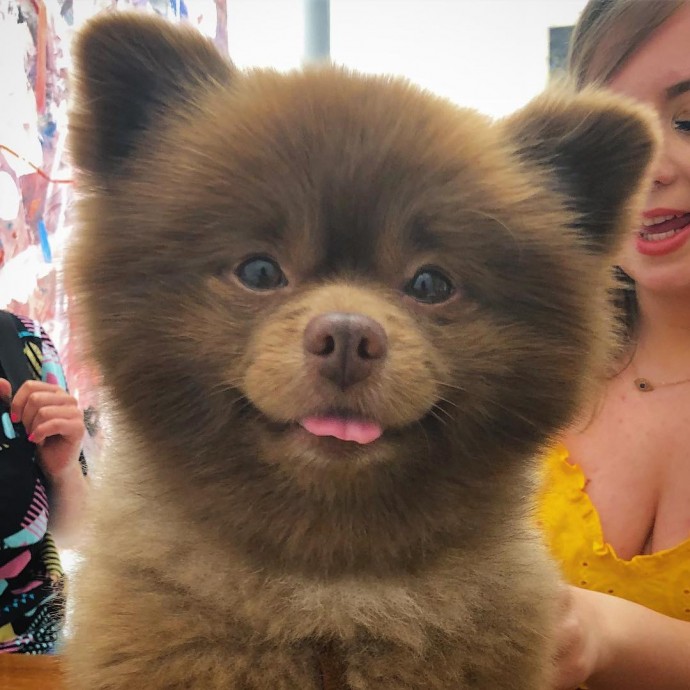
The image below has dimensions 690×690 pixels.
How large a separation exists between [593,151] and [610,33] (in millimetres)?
507

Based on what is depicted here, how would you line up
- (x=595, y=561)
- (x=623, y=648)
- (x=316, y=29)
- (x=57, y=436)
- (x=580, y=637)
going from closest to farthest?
(x=316, y=29), (x=580, y=637), (x=623, y=648), (x=595, y=561), (x=57, y=436)

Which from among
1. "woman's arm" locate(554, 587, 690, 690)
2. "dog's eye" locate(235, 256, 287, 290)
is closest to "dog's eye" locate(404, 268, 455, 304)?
"dog's eye" locate(235, 256, 287, 290)

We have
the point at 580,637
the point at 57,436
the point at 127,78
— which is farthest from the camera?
the point at 57,436

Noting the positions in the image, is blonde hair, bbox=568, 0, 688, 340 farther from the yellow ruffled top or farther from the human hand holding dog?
the human hand holding dog

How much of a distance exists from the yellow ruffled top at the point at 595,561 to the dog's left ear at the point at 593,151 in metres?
0.54

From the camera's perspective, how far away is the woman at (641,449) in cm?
96

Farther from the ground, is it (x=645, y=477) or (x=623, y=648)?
(x=645, y=477)

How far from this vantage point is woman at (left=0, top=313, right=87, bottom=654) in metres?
1.25

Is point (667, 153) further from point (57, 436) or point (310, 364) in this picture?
point (57, 436)

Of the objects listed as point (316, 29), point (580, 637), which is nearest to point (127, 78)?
point (316, 29)

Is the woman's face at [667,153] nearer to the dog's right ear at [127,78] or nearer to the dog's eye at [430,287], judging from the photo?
the dog's eye at [430,287]

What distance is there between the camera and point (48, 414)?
1174 mm

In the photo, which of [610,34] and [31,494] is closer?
[610,34]

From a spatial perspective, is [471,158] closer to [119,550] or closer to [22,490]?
[119,550]
